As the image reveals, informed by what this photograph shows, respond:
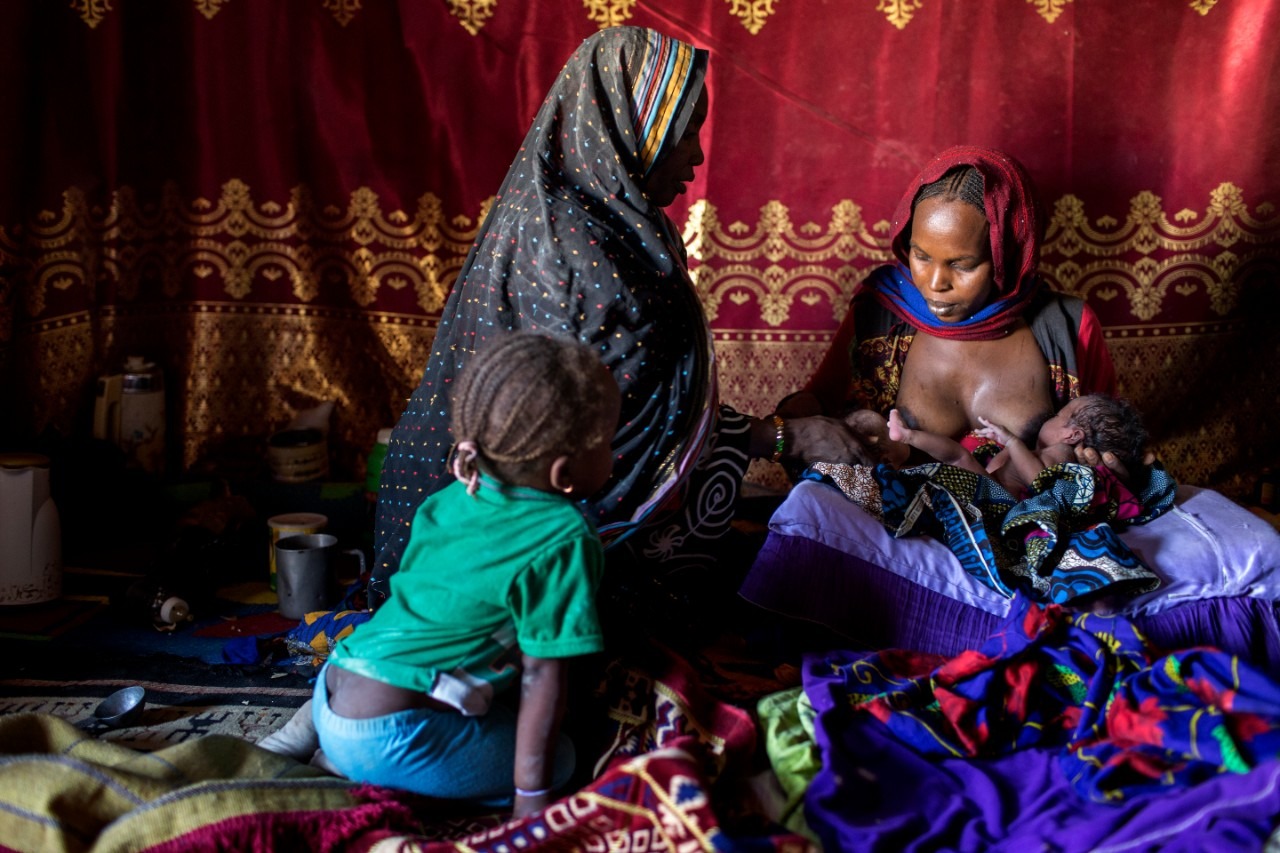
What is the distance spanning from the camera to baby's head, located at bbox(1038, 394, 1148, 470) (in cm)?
292

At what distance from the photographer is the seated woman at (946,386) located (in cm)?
269

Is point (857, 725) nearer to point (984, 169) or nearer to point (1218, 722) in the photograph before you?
point (1218, 722)

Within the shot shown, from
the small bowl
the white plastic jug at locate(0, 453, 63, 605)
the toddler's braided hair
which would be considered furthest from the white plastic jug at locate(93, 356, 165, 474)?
the toddler's braided hair

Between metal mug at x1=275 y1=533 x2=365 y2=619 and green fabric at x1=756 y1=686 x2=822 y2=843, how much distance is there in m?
1.37

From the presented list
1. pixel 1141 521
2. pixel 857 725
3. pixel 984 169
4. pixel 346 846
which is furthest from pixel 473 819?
pixel 984 169

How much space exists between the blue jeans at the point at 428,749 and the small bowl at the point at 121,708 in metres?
0.64

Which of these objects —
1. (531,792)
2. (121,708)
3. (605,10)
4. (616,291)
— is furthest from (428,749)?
(605,10)

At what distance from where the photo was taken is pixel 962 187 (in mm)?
3035

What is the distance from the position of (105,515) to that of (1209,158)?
12.6 feet

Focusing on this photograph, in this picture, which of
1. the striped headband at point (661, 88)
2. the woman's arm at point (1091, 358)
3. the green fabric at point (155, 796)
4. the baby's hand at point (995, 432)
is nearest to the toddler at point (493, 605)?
the green fabric at point (155, 796)

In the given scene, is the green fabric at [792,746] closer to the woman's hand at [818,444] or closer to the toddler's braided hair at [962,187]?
the woman's hand at [818,444]

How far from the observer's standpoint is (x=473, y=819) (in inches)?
83.5

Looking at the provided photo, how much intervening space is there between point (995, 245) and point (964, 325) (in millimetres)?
278

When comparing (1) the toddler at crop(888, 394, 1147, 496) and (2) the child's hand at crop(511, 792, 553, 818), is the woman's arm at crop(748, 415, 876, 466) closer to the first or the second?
(1) the toddler at crop(888, 394, 1147, 496)
